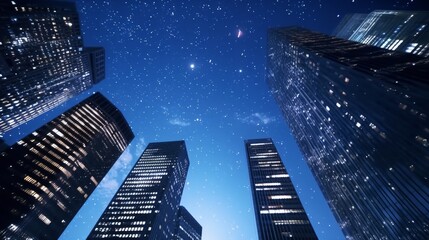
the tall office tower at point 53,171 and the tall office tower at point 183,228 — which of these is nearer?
the tall office tower at point 53,171

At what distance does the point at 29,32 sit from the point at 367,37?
164 meters

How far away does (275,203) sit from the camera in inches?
4370

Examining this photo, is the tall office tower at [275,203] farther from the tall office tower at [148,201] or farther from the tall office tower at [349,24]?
the tall office tower at [349,24]

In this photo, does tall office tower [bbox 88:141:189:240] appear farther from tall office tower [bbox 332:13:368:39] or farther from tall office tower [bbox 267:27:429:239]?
tall office tower [bbox 332:13:368:39]

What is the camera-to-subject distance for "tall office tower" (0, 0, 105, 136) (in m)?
106

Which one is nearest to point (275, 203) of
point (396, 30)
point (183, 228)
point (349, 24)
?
point (396, 30)

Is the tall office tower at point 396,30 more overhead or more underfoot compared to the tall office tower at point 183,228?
more overhead

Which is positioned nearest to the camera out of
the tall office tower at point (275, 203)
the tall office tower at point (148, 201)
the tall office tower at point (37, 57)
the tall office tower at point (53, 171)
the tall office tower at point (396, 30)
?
the tall office tower at point (53, 171)

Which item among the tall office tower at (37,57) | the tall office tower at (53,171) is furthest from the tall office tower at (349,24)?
the tall office tower at (37,57)

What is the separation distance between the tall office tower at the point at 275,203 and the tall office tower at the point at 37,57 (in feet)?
402

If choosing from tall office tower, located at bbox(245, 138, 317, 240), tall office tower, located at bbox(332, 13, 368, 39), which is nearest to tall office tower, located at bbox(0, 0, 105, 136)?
tall office tower, located at bbox(245, 138, 317, 240)

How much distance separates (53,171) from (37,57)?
222 feet

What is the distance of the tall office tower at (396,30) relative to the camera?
87.2m

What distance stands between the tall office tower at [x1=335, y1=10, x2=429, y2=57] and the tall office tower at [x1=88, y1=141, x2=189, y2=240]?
425 feet
